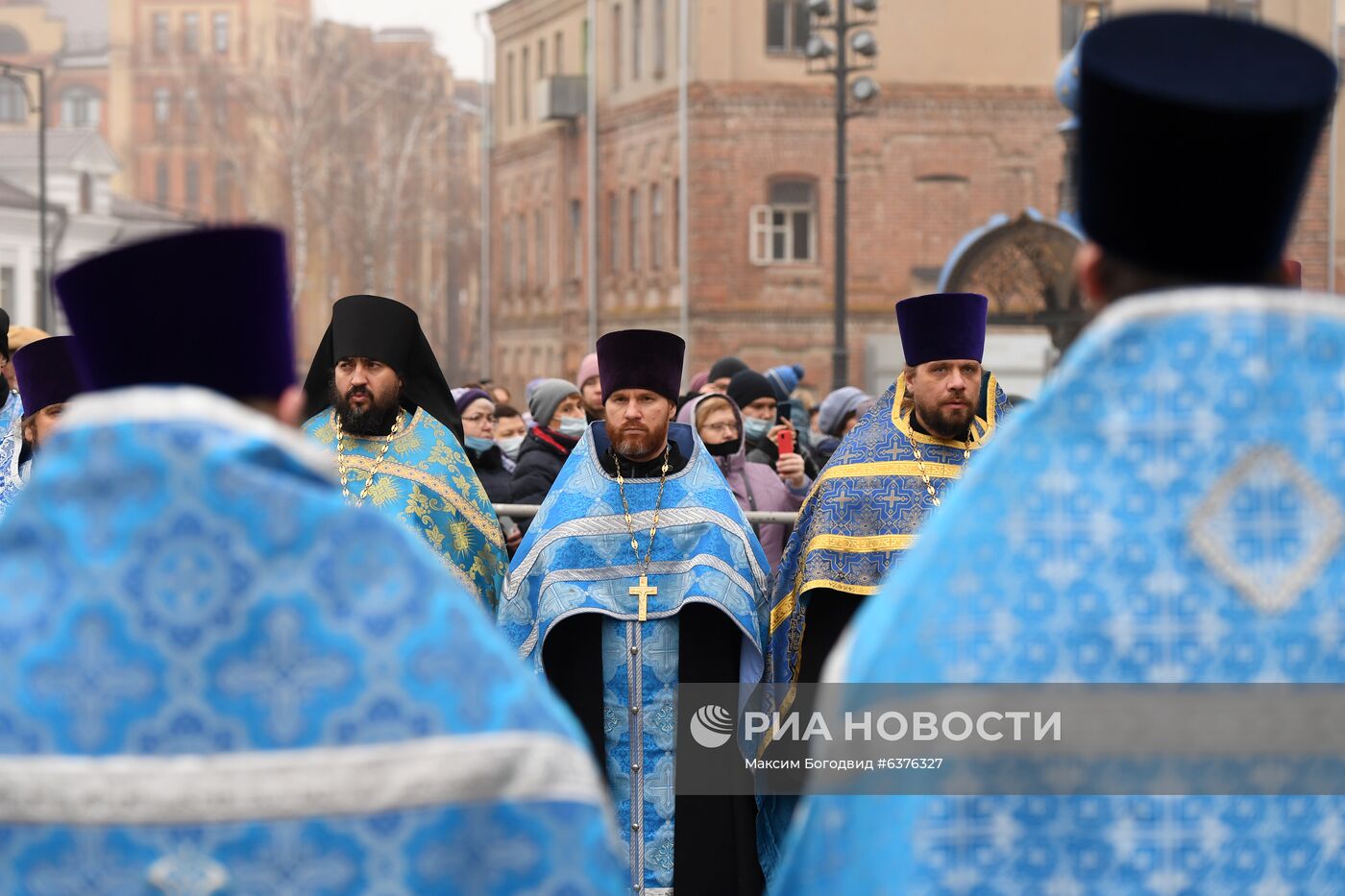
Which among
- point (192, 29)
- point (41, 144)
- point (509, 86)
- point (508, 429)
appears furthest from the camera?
point (192, 29)

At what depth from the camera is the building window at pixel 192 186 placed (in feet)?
249

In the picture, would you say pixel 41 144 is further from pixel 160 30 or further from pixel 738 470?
pixel 160 30

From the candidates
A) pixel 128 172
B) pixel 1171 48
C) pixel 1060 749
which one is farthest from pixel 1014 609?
pixel 128 172

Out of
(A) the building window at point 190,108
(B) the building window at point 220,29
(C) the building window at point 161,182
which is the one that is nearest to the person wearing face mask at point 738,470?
(A) the building window at point 190,108

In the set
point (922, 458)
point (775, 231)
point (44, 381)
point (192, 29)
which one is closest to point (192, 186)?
point (192, 29)

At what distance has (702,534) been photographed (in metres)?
6.50

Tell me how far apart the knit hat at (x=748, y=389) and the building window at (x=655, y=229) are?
88.4ft

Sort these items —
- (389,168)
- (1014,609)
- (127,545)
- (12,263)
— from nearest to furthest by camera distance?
(127,545) < (1014,609) < (12,263) < (389,168)

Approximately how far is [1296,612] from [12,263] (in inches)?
1981

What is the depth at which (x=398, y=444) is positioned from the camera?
6.98m

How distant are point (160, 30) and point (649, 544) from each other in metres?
78.0

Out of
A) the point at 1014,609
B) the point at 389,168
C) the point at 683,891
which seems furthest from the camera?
the point at 389,168

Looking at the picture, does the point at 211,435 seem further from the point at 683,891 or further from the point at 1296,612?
the point at 683,891

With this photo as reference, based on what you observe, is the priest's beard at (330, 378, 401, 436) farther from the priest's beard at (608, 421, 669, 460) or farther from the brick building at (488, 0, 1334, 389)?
the brick building at (488, 0, 1334, 389)
